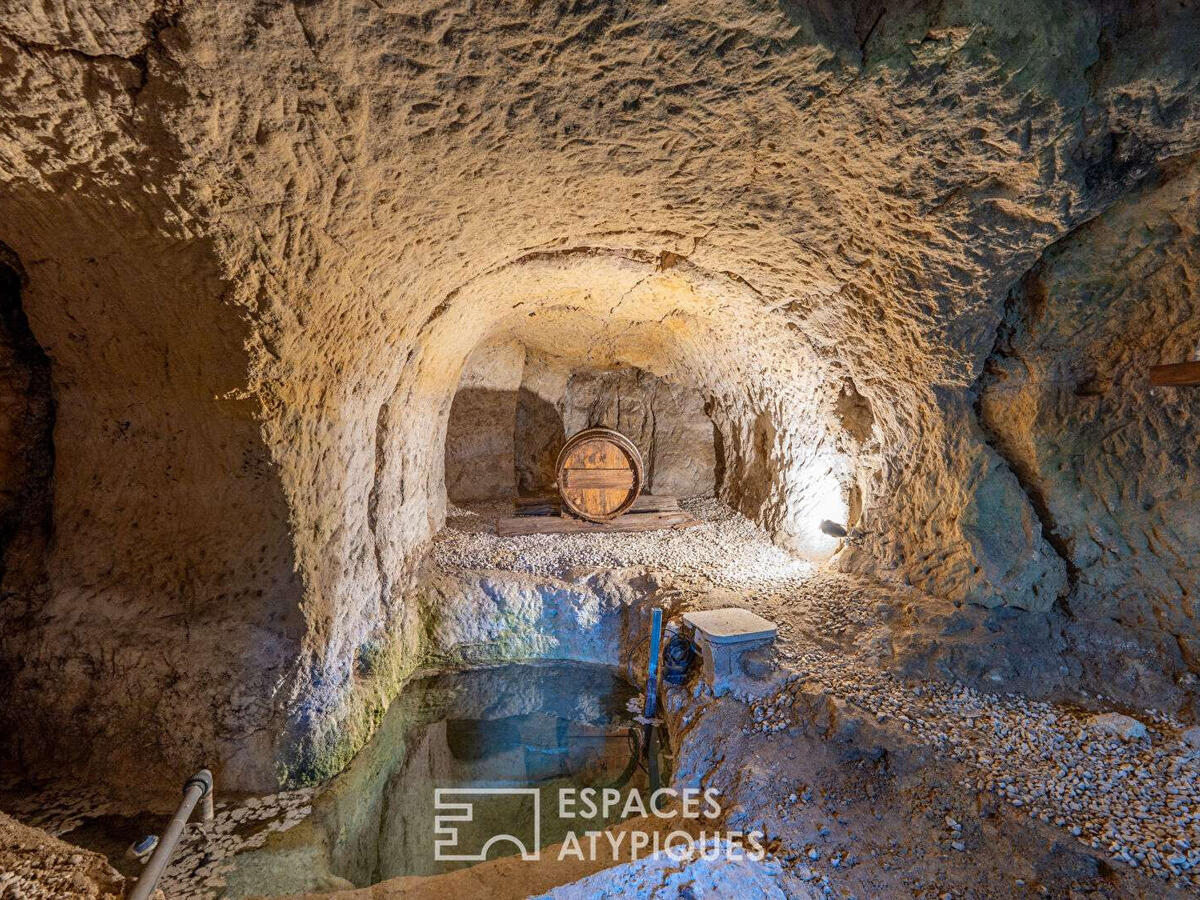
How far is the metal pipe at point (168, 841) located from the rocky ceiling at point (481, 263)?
1091mm

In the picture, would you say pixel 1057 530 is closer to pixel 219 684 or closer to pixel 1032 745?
pixel 1032 745

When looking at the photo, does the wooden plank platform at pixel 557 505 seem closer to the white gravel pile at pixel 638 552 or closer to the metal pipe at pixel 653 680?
the white gravel pile at pixel 638 552

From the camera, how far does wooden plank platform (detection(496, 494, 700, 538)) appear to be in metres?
6.45

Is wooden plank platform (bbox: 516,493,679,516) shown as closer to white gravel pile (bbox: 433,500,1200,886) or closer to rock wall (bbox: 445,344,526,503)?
rock wall (bbox: 445,344,526,503)

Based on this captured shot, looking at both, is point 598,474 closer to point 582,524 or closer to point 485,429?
point 582,524

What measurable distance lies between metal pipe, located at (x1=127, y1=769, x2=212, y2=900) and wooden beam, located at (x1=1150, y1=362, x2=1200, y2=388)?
4385 millimetres

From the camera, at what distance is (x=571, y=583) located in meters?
5.09

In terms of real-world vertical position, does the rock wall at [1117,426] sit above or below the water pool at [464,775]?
above

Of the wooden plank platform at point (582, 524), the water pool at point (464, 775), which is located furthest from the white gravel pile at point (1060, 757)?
the wooden plank platform at point (582, 524)

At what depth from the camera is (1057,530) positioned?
3.60 metres

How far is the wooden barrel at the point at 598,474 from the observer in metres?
6.49

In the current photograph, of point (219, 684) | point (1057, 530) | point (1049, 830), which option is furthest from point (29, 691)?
point (1057, 530)

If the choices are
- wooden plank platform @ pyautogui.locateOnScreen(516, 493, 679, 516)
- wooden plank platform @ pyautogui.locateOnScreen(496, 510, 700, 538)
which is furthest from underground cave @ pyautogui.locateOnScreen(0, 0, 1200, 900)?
wooden plank platform @ pyautogui.locateOnScreen(516, 493, 679, 516)

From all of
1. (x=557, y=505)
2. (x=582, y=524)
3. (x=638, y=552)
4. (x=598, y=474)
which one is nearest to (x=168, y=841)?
(x=638, y=552)
